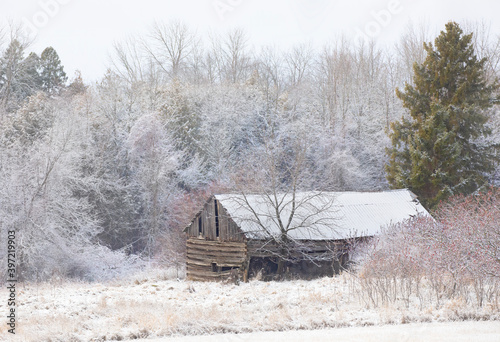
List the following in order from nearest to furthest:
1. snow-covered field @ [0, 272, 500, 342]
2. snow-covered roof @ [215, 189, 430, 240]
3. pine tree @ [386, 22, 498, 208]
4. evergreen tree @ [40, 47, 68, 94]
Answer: snow-covered field @ [0, 272, 500, 342] → snow-covered roof @ [215, 189, 430, 240] → pine tree @ [386, 22, 498, 208] → evergreen tree @ [40, 47, 68, 94]

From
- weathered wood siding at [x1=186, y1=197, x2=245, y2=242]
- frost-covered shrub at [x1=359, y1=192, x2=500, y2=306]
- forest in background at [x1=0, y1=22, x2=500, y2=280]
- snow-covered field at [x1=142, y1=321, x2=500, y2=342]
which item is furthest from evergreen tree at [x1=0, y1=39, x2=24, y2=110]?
snow-covered field at [x1=142, y1=321, x2=500, y2=342]

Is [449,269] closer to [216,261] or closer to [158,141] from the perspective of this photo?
[216,261]

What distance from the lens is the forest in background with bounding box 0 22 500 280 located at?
32156 millimetres

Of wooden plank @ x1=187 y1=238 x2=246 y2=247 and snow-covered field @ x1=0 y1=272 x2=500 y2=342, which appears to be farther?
wooden plank @ x1=187 y1=238 x2=246 y2=247

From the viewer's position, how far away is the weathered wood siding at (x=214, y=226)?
24.0 m

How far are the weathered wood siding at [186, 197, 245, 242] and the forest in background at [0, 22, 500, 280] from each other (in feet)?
16.9

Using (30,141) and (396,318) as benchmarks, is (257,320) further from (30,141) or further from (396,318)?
(30,141)

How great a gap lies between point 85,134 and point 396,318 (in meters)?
33.5

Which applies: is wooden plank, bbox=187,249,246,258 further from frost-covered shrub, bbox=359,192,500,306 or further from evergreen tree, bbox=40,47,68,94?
evergreen tree, bbox=40,47,68,94

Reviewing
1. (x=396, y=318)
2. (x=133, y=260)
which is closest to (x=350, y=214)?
(x=396, y=318)

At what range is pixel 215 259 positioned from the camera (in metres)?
24.8

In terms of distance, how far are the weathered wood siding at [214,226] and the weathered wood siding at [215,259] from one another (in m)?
0.24

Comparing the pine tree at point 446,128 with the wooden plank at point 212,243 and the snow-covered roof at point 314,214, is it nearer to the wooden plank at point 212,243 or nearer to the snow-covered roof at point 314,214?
the snow-covered roof at point 314,214

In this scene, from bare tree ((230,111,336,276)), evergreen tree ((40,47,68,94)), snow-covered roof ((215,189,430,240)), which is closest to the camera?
bare tree ((230,111,336,276))
